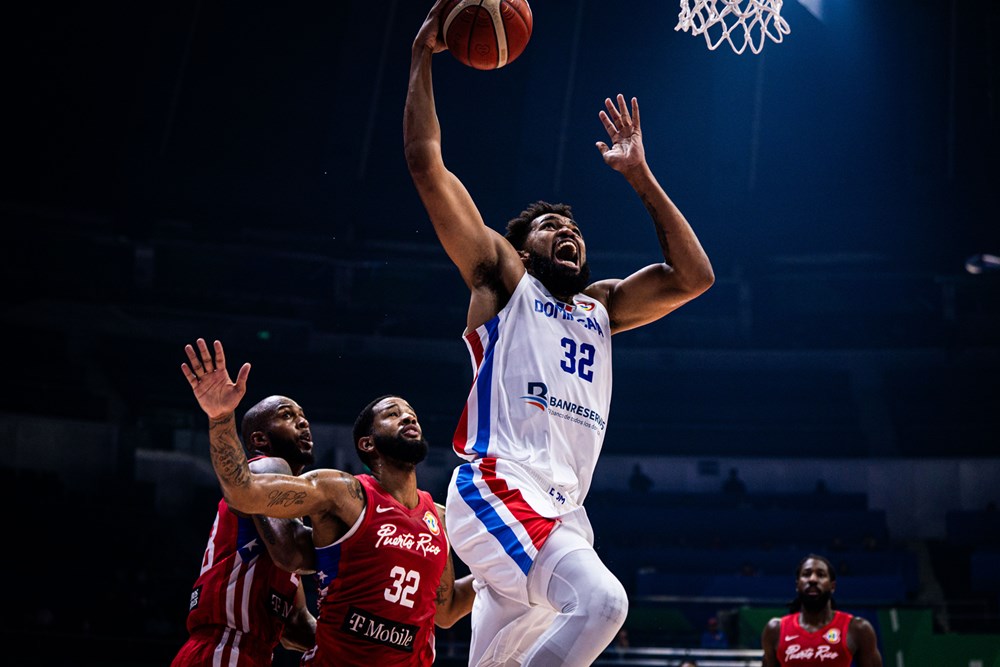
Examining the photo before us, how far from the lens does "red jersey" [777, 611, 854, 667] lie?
7.00 metres

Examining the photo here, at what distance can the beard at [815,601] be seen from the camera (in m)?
7.11

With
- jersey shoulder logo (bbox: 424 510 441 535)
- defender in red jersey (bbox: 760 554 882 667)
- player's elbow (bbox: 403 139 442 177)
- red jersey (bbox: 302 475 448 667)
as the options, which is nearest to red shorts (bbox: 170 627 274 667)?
red jersey (bbox: 302 475 448 667)

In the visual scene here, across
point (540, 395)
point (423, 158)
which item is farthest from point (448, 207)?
point (540, 395)

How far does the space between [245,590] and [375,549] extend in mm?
626

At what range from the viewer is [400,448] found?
15.0 feet

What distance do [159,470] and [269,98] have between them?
23.1 feet

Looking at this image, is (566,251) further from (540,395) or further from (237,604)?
(237,604)

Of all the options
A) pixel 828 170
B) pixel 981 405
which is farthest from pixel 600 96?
pixel 981 405

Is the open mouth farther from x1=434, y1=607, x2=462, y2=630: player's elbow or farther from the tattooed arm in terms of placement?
x1=434, y1=607, x2=462, y2=630: player's elbow

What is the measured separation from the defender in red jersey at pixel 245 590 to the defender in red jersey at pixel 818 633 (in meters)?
3.98

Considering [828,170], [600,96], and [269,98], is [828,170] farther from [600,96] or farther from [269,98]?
[269,98]

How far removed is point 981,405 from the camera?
19.8 metres

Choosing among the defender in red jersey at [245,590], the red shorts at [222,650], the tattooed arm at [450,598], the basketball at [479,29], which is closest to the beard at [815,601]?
the tattooed arm at [450,598]

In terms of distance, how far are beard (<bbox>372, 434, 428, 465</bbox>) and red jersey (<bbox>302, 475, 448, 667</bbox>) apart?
0.18 m
